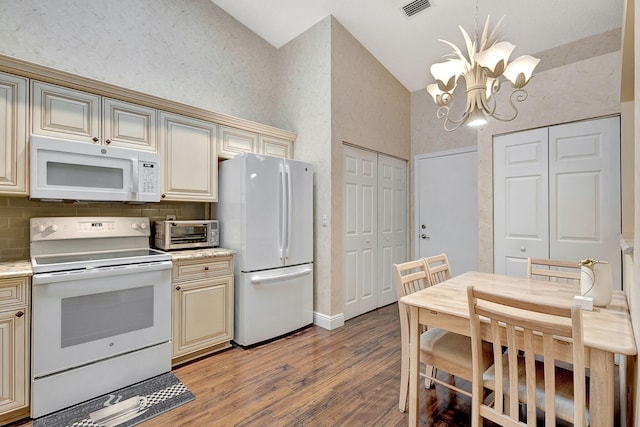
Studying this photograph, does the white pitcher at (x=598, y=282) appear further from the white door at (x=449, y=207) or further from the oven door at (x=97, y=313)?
the oven door at (x=97, y=313)

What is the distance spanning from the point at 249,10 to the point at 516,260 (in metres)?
3.92

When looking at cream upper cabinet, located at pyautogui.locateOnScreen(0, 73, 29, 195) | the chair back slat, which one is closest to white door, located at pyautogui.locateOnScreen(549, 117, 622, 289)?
the chair back slat

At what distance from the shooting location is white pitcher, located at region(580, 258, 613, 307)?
150cm

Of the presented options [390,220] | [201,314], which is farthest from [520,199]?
[201,314]

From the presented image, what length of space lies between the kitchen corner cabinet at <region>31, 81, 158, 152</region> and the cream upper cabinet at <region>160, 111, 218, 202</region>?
11cm

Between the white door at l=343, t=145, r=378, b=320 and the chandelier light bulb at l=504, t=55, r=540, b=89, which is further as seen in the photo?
the white door at l=343, t=145, r=378, b=320

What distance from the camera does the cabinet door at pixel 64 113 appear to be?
204cm

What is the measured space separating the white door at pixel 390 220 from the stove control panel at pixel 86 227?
8.92 ft

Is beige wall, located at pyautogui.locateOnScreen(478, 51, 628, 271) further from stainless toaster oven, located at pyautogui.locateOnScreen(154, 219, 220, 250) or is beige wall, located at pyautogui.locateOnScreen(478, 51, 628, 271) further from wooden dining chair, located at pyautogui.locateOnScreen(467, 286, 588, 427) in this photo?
stainless toaster oven, located at pyautogui.locateOnScreen(154, 219, 220, 250)

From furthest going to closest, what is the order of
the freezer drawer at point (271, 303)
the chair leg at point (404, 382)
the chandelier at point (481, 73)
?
the freezer drawer at point (271, 303) → the chair leg at point (404, 382) → the chandelier at point (481, 73)

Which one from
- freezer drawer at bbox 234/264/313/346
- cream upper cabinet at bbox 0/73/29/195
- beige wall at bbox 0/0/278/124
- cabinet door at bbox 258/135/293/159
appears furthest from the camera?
cabinet door at bbox 258/135/293/159

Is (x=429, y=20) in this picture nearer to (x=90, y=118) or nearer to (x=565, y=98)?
(x=565, y=98)

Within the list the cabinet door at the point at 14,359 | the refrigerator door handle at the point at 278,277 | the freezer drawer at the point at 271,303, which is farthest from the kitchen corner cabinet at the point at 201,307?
the cabinet door at the point at 14,359

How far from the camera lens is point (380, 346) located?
2820mm
